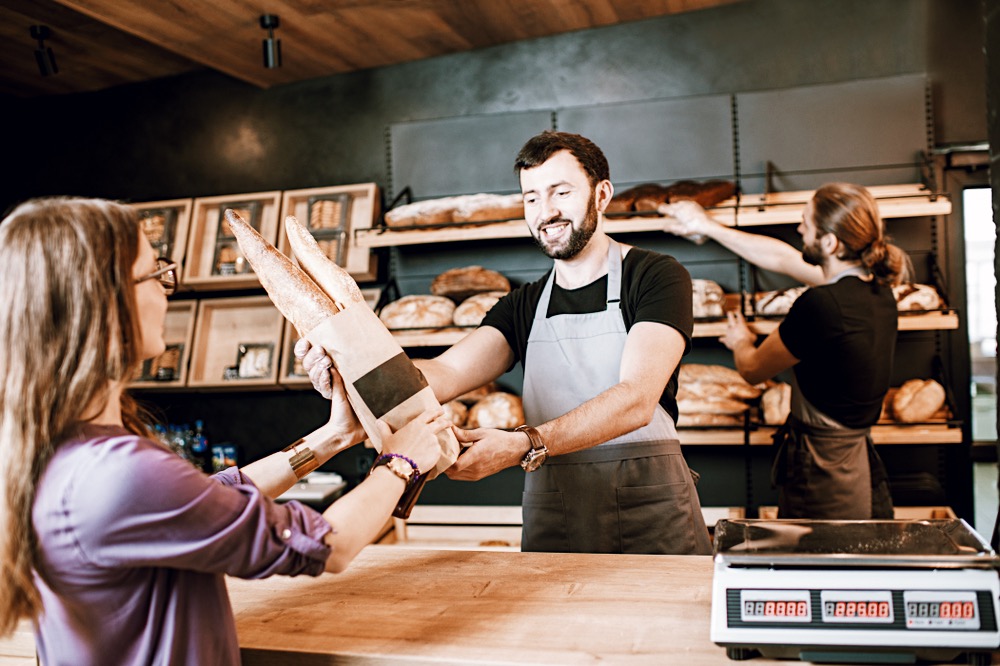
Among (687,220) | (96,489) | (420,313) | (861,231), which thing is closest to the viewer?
(96,489)

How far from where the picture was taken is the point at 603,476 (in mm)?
2051

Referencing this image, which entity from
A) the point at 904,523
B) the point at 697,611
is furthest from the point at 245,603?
the point at 904,523

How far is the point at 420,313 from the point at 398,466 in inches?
87.0

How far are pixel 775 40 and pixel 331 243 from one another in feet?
6.92

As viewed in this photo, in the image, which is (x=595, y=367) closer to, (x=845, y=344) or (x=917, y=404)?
(x=845, y=344)

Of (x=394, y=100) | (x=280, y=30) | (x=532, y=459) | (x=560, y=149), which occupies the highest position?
(x=280, y=30)

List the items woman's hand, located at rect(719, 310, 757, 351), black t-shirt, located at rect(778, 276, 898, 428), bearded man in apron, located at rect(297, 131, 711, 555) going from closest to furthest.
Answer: bearded man in apron, located at rect(297, 131, 711, 555)
black t-shirt, located at rect(778, 276, 898, 428)
woman's hand, located at rect(719, 310, 757, 351)

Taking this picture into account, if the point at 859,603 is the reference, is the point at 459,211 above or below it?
above

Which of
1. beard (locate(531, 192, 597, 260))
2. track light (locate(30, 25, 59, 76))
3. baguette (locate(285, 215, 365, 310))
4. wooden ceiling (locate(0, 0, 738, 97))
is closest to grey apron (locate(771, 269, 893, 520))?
beard (locate(531, 192, 597, 260))

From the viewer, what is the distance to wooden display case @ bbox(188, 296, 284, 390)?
4016 mm

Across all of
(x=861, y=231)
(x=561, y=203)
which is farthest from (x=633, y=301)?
(x=861, y=231)

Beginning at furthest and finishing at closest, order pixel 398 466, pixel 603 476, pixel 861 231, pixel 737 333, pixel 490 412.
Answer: pixel 490 412 < pixel 737 333 < pixel 861 231 < pixel 603 476 < pixel 398 466

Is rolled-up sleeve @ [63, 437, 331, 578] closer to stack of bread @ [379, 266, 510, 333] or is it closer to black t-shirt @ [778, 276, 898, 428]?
black t-shirt @ [778, 276, 898, 428]

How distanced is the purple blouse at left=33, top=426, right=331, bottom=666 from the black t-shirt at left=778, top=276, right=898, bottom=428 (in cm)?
195
